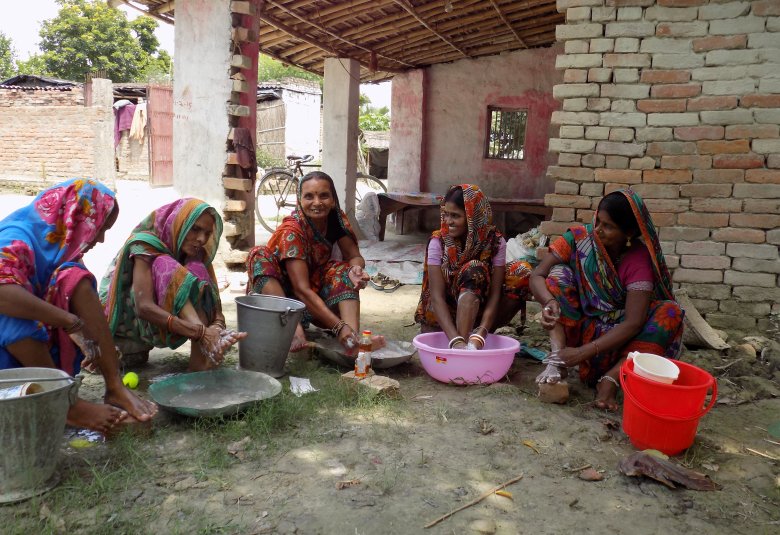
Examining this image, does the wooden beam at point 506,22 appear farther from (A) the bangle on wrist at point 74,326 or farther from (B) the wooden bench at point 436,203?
(A) the bangle on wrist at point 74,326

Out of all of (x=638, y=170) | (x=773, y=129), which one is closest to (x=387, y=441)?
(x=638, y=170)

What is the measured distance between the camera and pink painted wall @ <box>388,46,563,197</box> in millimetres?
9281

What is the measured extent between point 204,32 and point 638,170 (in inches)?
155

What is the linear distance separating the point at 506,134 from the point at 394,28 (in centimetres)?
295

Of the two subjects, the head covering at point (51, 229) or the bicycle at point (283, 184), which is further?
the bicycle at point (283, 184)

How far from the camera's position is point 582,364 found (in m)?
3.23

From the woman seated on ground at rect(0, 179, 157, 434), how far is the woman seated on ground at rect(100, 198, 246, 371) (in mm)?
419

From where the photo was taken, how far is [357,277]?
12.1 ft

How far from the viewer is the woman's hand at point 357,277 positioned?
3.66 meters

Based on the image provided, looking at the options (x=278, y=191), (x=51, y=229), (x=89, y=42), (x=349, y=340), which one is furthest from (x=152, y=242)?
(x=89, y=42)

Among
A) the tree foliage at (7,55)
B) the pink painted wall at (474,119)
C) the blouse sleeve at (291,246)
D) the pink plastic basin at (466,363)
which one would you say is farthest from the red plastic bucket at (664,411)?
the tree foliage at (7,55)

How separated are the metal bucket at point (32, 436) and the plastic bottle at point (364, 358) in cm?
141

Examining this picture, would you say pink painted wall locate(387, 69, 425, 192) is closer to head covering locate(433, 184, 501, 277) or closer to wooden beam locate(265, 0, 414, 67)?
wooden beam locate(265, 0, 414, 67)

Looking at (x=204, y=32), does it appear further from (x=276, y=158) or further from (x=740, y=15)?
(x=276, y=158)
